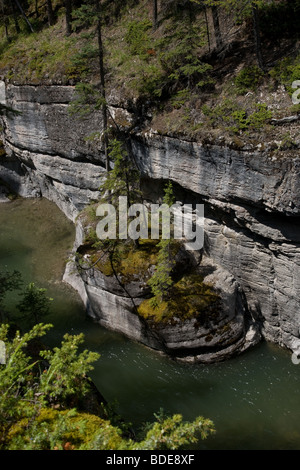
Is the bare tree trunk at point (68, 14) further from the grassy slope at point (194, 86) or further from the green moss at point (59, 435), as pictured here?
the green moss at point (59, 435)

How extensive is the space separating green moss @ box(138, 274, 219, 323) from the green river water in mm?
2322

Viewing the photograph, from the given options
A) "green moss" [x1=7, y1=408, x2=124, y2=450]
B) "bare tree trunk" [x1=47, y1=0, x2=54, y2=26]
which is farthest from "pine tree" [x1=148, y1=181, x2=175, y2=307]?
"bare tree trunk" [x1=47, y1=0, x2=54, y2=26]

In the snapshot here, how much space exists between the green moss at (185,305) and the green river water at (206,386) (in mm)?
2322

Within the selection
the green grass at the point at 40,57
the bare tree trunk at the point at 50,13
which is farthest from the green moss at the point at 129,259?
the bare tree trunk at the point at 50,13

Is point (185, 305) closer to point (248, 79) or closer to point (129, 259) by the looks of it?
point (129, 259)

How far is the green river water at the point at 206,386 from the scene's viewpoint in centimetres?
1506

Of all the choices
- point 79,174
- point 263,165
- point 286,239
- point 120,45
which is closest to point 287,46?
point 263,165

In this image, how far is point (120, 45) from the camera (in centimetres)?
2531

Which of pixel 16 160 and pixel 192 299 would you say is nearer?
pixel 192 299

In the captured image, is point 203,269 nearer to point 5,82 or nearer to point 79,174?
point 79,174

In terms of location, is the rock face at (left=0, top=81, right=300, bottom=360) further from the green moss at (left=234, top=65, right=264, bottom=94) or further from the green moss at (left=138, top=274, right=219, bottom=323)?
the green moss at (left=234, top=65, right=264, bottom=94)

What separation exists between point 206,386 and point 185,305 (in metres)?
3.86

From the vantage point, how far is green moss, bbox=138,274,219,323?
1772 centimetres
